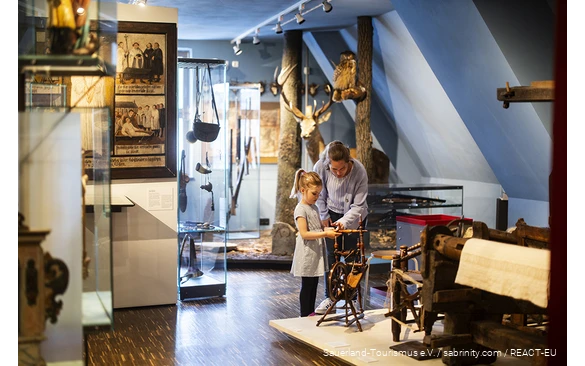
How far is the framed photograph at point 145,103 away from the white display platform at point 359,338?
194 cm

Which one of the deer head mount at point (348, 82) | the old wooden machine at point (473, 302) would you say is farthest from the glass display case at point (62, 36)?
the deer head mount at point (348, 82)

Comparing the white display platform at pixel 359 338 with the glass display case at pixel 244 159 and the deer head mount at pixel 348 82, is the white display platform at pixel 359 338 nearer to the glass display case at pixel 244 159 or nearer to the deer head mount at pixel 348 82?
the deer head mount at pixel 348 82

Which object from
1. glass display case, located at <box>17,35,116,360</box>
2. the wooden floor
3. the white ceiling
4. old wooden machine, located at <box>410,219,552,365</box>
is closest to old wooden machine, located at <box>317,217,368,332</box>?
the wooden floor

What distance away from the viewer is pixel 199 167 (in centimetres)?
675

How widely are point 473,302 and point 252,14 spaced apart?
5809 millimetres

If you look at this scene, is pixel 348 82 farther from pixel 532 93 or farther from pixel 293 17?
pixel 532 93

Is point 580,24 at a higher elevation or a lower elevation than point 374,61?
lower

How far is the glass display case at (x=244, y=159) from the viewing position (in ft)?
35.3

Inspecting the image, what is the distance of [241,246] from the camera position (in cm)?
1016

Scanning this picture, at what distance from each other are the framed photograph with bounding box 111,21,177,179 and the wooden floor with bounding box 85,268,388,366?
1.28m
